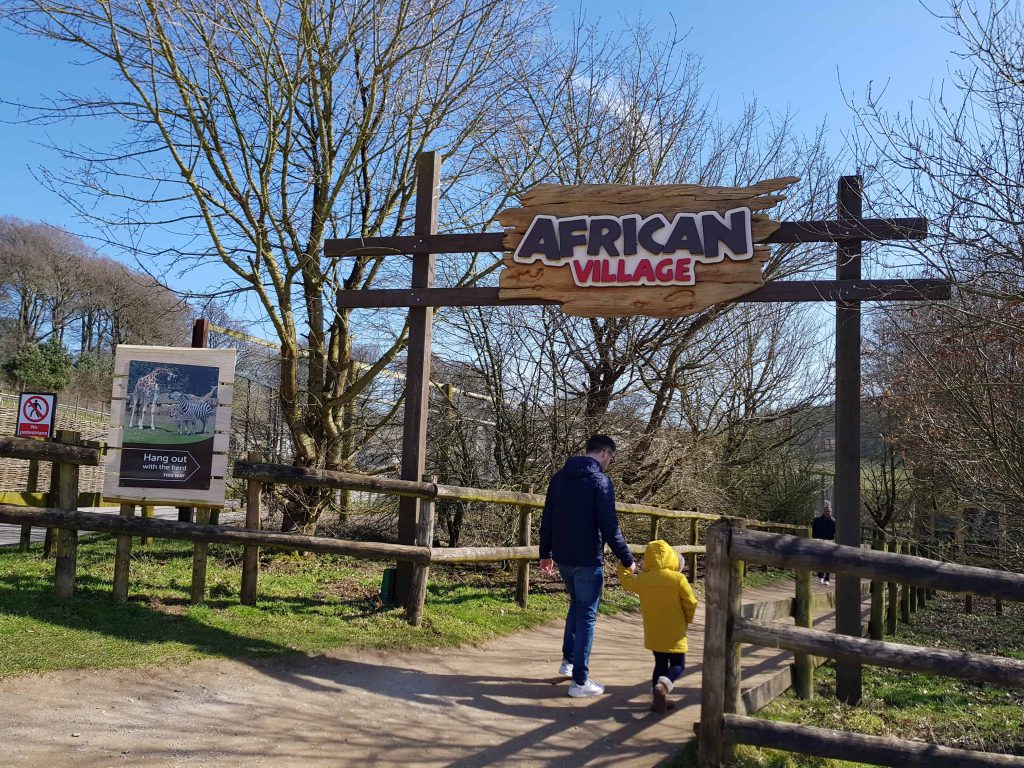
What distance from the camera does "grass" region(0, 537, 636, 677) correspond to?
5395mm

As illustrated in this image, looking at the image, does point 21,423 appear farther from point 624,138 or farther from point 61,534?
point 624,138

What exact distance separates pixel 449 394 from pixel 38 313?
39885 millimetres

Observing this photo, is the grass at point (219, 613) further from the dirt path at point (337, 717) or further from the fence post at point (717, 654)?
the fence post at point (717, 654)

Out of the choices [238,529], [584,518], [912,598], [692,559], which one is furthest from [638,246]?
[912,598]

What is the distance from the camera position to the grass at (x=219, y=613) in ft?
17.7

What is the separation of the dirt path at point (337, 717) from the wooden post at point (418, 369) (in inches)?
57.6

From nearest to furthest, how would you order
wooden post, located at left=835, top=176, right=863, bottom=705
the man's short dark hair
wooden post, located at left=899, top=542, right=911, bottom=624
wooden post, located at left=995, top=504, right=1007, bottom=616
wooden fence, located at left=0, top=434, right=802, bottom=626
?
the man's short dark hair < wooden post, located at left=835, top=176, right=863, bottom=705 < wooden fence, located at left=0, top=434, right=802, bottom=626 < wooden post, located at left=995, top=504, right=1007, bottom=616 < wooden post, located at left=899, top=542, right=911, bottom=624

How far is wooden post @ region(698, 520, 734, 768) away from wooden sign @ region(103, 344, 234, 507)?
443 centimetres

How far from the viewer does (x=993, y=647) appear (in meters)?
11.1

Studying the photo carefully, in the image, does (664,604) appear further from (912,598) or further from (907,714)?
(912,598)

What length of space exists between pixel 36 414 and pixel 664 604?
426 inches

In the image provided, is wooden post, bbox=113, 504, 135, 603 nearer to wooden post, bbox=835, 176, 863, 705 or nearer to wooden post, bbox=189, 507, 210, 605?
wooden post, bbox=189, 507, 210, 605

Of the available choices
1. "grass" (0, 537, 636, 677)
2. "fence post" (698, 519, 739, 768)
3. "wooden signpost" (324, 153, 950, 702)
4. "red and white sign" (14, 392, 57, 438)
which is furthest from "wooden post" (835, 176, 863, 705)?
"red and white sign" (14, 392, 57, 438)

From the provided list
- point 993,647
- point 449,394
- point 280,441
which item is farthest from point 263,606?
point 993,647
